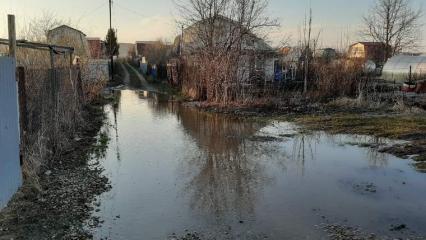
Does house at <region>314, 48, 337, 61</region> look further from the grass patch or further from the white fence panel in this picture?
the white fence panel

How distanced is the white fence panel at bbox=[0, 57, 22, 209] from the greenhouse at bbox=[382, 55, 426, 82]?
1118 inches

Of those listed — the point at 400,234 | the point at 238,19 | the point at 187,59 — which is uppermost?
the point at 238,19

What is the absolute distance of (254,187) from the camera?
8117 millimetres

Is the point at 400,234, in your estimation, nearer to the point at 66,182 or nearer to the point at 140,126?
the point at 66,182

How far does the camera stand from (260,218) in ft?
21.2

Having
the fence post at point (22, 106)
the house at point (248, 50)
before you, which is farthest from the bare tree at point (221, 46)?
the fence post at point (22, 106)

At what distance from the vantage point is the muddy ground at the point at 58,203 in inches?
228

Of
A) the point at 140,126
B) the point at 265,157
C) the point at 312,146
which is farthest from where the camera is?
the point at 140,126

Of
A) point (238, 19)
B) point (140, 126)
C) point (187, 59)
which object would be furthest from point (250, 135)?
point (187, 59)

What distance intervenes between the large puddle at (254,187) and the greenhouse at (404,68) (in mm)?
21286

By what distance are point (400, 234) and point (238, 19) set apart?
68.5 feet

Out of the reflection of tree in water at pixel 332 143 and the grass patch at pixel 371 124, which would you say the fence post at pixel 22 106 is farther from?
the grass patch at pixel 371 124

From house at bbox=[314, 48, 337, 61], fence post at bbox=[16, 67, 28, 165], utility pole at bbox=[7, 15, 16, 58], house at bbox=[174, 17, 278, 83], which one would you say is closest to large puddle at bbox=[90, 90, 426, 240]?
fence post at bbox=[16, 67, 28, 165]

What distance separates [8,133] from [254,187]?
4.06 m
